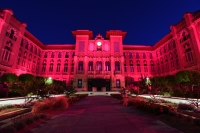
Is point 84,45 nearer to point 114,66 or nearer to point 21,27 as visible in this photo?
point 114,66

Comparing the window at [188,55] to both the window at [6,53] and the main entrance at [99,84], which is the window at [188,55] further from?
the window at [6,53]

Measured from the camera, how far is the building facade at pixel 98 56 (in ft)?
96.7

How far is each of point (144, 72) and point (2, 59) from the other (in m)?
50.7

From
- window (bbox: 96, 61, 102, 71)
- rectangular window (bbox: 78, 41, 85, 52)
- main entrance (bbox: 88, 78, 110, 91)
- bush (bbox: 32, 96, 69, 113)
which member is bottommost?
bush (bbox: 32, 96, 69, 113)

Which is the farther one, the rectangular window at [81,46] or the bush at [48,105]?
the rectangular window at [81,46]

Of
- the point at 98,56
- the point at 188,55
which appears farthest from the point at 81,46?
the point at 188,55

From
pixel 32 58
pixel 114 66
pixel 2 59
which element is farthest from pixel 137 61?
pixel 2 59

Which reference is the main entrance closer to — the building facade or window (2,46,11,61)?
the building facade

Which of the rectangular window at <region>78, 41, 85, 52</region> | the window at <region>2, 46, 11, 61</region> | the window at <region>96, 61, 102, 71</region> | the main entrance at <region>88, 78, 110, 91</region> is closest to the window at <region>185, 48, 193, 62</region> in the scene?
the main entrance at <region>88, 78, 110, 91</region>

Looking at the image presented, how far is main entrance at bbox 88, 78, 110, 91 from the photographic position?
119ft

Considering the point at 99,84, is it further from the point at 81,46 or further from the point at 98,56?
the point at 81,46

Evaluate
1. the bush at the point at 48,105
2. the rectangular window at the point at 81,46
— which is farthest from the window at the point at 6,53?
the bush at the point at 48,105

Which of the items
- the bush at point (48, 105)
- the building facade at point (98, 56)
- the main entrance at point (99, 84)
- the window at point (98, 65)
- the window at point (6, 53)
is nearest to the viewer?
the bush at point (48, 105)

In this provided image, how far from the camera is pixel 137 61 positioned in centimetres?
4666
